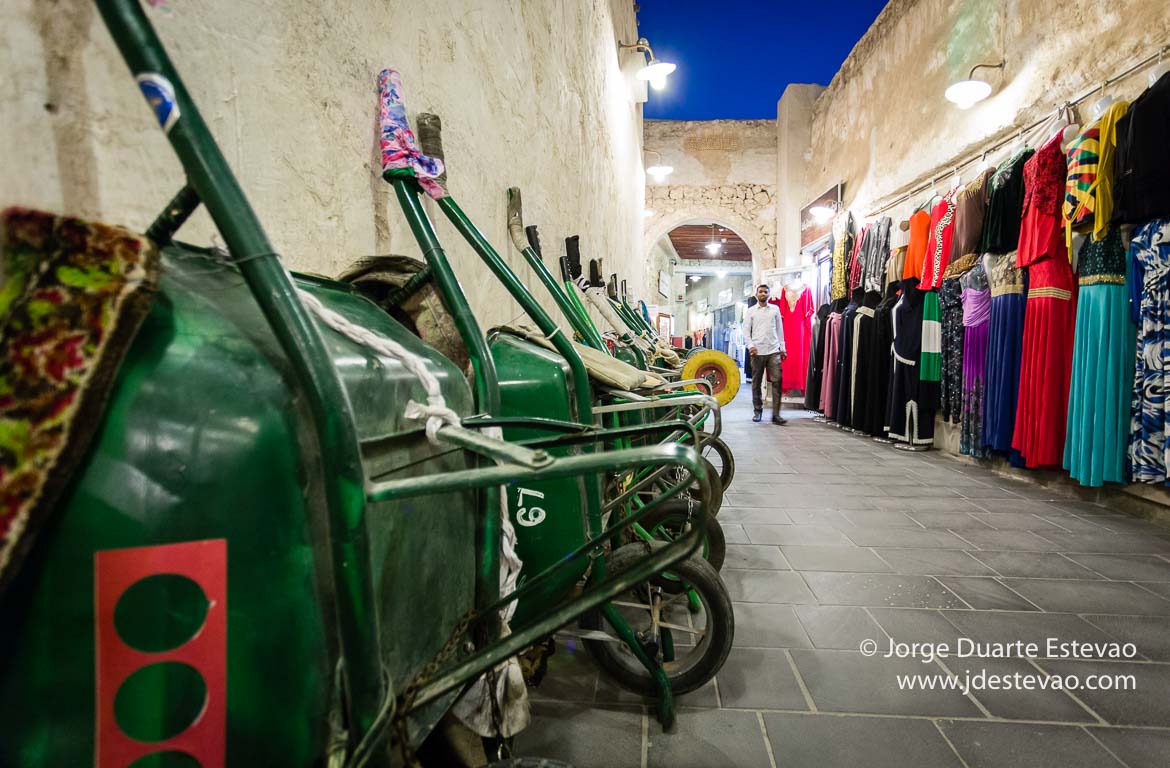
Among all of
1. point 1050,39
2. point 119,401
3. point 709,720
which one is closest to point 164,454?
point 119,401

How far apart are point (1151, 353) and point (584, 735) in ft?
11.4

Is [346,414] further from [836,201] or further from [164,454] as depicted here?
[836,201]

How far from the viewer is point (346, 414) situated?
54cm

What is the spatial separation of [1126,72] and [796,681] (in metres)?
4.09

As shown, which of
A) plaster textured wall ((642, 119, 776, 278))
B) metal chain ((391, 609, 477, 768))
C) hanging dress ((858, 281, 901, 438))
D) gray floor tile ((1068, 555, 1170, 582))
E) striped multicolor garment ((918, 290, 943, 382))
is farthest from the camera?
Result: plaster textured wall ((642, 119, 776, 278))

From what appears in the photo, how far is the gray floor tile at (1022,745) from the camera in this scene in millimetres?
1267

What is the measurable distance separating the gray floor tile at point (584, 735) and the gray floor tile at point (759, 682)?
0.94 feet

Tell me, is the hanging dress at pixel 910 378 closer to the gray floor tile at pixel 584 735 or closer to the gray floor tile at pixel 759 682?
the gray floor tile at pixel 759 682

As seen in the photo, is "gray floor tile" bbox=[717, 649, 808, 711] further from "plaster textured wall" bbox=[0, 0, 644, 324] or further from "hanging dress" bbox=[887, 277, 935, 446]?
"hanging dress" bbox=[887, 277, 935, 446]

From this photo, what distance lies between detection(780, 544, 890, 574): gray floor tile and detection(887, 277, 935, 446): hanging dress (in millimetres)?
3228

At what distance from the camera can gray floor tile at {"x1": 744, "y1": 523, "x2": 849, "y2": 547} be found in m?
2.70

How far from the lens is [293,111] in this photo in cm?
122

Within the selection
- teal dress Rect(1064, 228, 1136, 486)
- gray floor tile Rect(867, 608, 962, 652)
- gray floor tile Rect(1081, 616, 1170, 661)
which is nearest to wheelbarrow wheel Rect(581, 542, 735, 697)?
gray floor tile Rect(867, 608, 962, 652)

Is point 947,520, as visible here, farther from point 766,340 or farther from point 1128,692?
point 766,340
